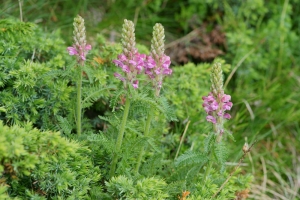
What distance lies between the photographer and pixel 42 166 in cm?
196

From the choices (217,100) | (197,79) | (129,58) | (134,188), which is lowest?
(134,188)

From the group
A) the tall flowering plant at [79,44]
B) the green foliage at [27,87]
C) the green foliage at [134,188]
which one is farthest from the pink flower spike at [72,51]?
the green foliage at [134,188]

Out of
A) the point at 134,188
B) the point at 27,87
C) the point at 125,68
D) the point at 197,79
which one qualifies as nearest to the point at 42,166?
the point at 134,188

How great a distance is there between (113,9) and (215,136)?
108 inches

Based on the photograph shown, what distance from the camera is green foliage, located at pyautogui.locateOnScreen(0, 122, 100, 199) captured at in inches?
73.0

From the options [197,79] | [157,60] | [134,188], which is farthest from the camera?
[197,79]

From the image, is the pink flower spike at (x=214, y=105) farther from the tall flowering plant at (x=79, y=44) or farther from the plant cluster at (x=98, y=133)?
the tall flowering plant at (x=79, y=44)

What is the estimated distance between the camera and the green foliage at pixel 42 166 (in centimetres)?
185

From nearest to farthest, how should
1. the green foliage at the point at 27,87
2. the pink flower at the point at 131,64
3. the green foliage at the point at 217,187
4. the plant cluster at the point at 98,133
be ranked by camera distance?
1. the plant cluster at the point at 98,133
2. the pink flower at the point at 131,64
3. the green foliage at the point at 217,187
4. the green foliage at the point at 27,87

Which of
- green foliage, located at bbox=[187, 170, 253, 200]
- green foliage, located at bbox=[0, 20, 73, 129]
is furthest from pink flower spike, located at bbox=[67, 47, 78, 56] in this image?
green foliage, located at bbox=[187, 170, 253, 200]

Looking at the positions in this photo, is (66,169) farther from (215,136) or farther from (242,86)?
(242,86)

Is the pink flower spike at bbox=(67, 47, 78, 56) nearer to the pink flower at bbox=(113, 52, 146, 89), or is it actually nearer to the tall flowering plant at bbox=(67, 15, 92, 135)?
the tall flowering plant at bbox=(67, 15, 92, 135)

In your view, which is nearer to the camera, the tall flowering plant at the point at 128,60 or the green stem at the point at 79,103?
the tall flowering plant at the point at 128,60

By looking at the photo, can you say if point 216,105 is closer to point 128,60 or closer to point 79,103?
point 128,60
